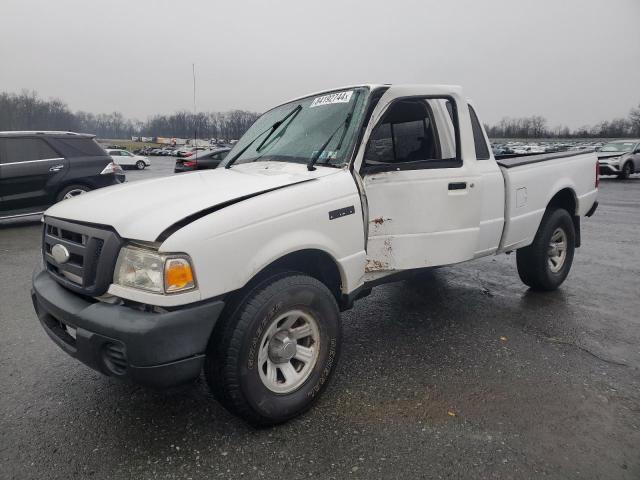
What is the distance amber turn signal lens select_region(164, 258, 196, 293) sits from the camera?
2.07 metres

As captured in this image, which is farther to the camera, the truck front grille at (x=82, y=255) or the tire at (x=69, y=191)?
the tire at (x=69, y=191)

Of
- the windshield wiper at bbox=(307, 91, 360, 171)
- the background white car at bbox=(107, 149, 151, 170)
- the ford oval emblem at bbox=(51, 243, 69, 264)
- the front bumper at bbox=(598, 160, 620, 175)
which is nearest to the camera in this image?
the ford oval emblem at bbox=(51, 243, 69, 264)

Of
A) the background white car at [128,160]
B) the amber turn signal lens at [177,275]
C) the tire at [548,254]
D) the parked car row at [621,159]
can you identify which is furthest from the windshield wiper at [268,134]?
the background white car at [128,160]

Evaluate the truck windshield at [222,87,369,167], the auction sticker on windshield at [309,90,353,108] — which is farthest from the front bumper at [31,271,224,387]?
the auction sticker on windshield at [309,90,353,108]

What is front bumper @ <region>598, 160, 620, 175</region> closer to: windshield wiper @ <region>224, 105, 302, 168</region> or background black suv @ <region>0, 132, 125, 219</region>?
background black suv @ <region>0, 132, 125, 219</region>

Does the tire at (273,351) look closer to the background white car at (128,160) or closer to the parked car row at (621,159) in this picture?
the parked car row at (621,159)

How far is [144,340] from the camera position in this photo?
6.61 feet

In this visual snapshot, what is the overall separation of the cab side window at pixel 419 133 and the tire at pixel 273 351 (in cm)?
145

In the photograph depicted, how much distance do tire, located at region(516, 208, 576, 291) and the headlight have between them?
3737mm

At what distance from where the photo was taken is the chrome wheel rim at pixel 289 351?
248 centimetres

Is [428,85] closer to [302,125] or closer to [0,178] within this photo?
[302,125]

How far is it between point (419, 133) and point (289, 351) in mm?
2112

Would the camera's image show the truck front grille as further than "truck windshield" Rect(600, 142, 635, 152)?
No

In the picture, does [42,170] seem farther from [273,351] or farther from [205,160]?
[273,351]
